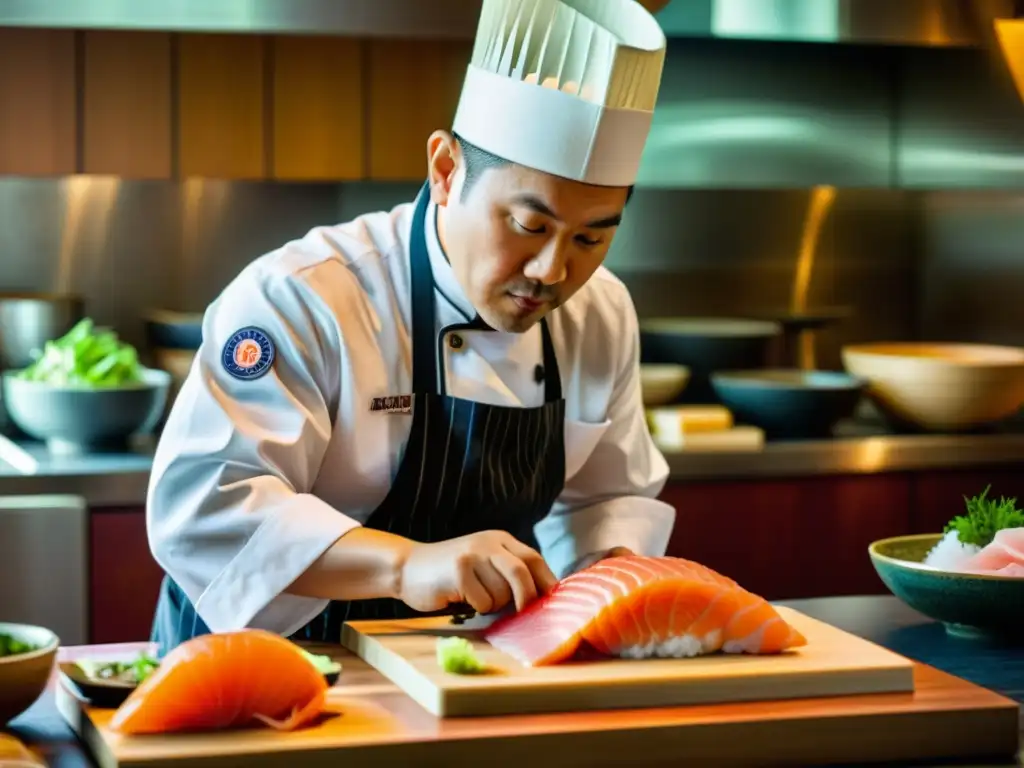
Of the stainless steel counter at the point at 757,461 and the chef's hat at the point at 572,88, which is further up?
the chef's hat at the point at 572,88

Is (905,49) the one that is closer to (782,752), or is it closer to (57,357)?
(57,357)

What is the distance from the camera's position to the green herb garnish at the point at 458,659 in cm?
167

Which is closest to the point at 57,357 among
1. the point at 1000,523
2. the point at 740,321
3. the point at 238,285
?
the point at 238,285

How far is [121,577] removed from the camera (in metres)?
3.39

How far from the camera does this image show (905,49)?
179 inches

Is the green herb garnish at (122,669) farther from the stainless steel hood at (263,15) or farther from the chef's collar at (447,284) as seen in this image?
the stainless steel hood at (263,15)

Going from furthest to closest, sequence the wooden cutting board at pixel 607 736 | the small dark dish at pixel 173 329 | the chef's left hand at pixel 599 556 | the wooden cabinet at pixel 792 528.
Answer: the small dark dish at pixel 173 329
the wooden cabinet at pixel 792 528
the chef's left hand at pixel 599 556
the wooden cutting board at pixel 607 736

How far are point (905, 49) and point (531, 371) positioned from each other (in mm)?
2555

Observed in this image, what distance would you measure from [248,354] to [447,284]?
1.11ft

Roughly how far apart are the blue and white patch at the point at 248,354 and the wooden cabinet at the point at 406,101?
2.10 metres

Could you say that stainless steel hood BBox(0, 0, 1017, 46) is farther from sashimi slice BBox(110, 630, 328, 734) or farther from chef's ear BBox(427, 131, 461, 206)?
sashimi slice BBox(110, 630, 328, 734)

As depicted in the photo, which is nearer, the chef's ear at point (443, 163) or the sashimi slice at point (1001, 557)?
the sashimi slice at point (1001, 557)

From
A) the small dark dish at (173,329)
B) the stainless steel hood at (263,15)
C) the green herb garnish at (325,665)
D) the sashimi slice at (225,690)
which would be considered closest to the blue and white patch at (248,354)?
the green herb garnish at (325,665)

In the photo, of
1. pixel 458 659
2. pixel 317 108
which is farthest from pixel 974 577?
pixel 317 108
